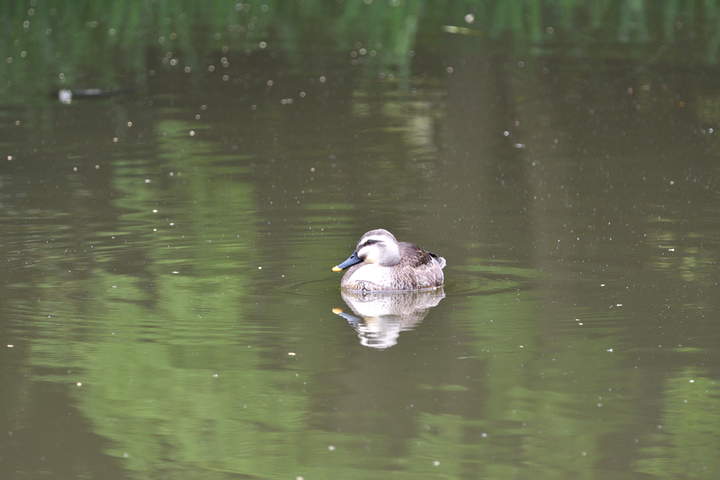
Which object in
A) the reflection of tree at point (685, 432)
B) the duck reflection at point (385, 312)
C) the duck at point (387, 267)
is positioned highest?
the duck at point (387, 267)

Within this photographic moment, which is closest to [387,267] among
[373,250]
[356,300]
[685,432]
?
[373,250]

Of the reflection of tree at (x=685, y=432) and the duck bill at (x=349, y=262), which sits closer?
the reflection of tree at (x=685, y=432)

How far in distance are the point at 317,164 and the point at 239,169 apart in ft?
2.98

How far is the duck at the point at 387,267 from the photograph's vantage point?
9.24 meters

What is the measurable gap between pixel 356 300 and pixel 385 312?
0.36m

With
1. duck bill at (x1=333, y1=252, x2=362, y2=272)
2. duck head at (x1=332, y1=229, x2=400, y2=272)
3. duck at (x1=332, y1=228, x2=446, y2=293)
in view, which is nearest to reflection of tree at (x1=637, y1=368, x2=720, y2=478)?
duck at (x1=332, y1=228, x2=446, y2=293)

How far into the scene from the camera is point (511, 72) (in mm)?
19688

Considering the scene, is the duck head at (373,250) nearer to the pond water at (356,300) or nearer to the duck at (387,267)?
the duck at (387,267)

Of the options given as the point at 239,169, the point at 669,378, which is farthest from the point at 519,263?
the point at 239,169

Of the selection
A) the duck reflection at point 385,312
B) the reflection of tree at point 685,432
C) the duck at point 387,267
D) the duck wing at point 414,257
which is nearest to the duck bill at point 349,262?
the duck at point 387,267

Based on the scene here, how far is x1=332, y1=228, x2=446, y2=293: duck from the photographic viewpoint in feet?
30.3

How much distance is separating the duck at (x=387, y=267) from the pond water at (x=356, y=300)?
6.4 inches

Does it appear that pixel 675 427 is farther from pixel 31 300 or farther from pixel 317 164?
pixel 317 164

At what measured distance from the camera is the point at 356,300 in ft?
29.9
